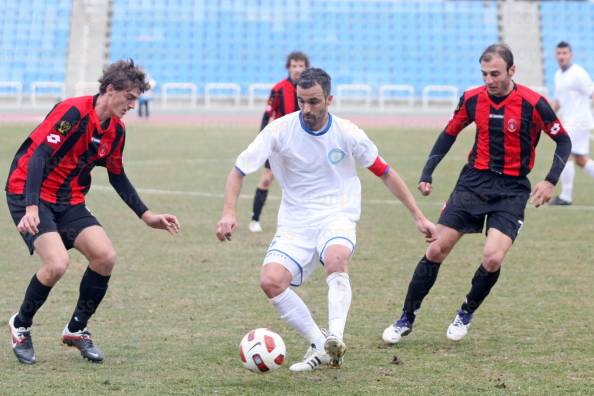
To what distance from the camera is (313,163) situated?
6805 millimetres

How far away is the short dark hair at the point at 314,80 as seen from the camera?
6531 mm

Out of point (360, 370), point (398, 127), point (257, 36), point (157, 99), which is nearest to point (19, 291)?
point (360, 370)

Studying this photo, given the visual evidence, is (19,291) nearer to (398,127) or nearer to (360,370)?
(360,370)

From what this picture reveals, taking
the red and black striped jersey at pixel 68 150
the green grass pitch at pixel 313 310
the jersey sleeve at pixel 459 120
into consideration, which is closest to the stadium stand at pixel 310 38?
the green grass pitch at pixel 313 310

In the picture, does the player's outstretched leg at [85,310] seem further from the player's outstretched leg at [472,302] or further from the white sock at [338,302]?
the player's outstretched leg at [472,302]

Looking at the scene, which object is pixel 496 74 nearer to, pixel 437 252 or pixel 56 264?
pixel 437 252

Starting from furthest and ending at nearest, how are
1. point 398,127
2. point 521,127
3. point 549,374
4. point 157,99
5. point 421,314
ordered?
point 157,99 → point 398,127 → point 421,314 → point 521,127 → point 549,374

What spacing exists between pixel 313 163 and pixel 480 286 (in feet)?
5.31

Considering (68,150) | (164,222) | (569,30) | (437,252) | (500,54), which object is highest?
(569,30)

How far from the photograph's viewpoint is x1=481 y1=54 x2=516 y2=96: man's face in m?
7.29

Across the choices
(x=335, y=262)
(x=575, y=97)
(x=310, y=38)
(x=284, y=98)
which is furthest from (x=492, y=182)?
(x=310, y=38)

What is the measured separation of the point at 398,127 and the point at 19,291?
912 inches

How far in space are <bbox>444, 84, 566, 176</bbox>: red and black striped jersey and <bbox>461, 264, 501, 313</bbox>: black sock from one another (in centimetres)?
74

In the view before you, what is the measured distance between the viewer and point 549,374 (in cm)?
646
